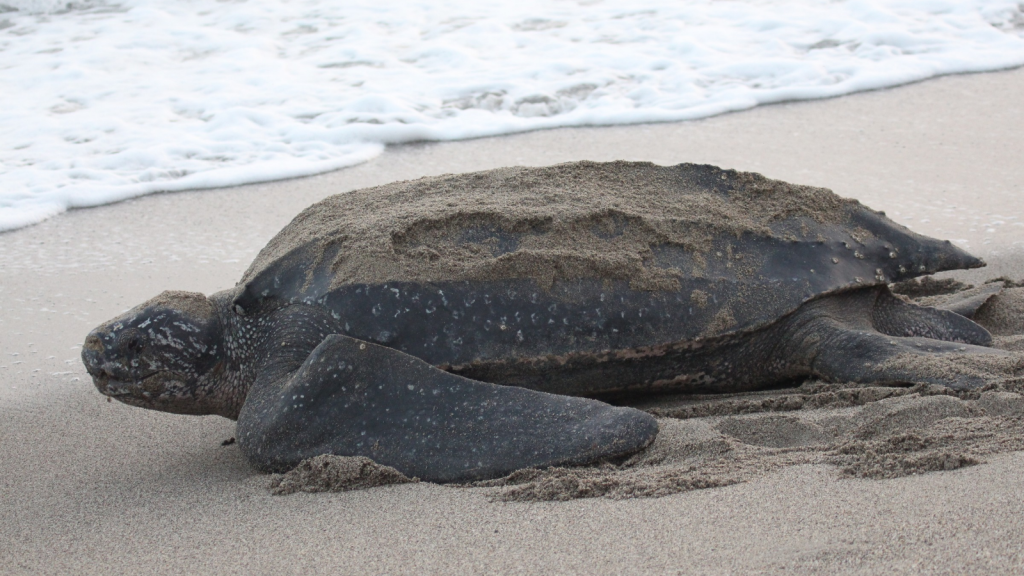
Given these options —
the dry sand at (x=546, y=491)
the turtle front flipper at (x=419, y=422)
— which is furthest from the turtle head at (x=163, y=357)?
the turtle front flipper at (x=419, y=422)

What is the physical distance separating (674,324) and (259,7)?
7.59 m

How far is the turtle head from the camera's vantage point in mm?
2453

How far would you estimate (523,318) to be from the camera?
92.0 inches

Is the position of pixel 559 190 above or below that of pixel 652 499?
above

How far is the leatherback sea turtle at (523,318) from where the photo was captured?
218cm

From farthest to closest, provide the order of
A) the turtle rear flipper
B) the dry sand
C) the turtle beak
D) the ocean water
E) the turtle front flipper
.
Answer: the ocean water < the turtle beak < the turtle rear flipper < the turtle front flipper < the dry sand

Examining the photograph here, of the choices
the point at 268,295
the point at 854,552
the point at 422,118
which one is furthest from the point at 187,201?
the point at 854,552

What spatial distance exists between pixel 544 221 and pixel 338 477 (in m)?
0.88

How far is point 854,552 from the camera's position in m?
1.42

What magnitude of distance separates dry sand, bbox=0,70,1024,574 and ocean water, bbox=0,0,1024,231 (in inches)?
68.6

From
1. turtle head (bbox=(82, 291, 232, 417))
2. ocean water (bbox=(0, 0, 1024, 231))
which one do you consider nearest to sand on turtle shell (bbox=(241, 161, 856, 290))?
turtle head (bbox=(82, 291, 232, 417))

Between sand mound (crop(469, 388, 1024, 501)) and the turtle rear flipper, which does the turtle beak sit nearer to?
sand mound (crop(469, 388, 1024, 501))

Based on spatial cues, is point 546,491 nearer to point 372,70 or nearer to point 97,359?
point 97,359

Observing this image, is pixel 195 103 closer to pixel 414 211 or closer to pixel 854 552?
pixel 414 211
